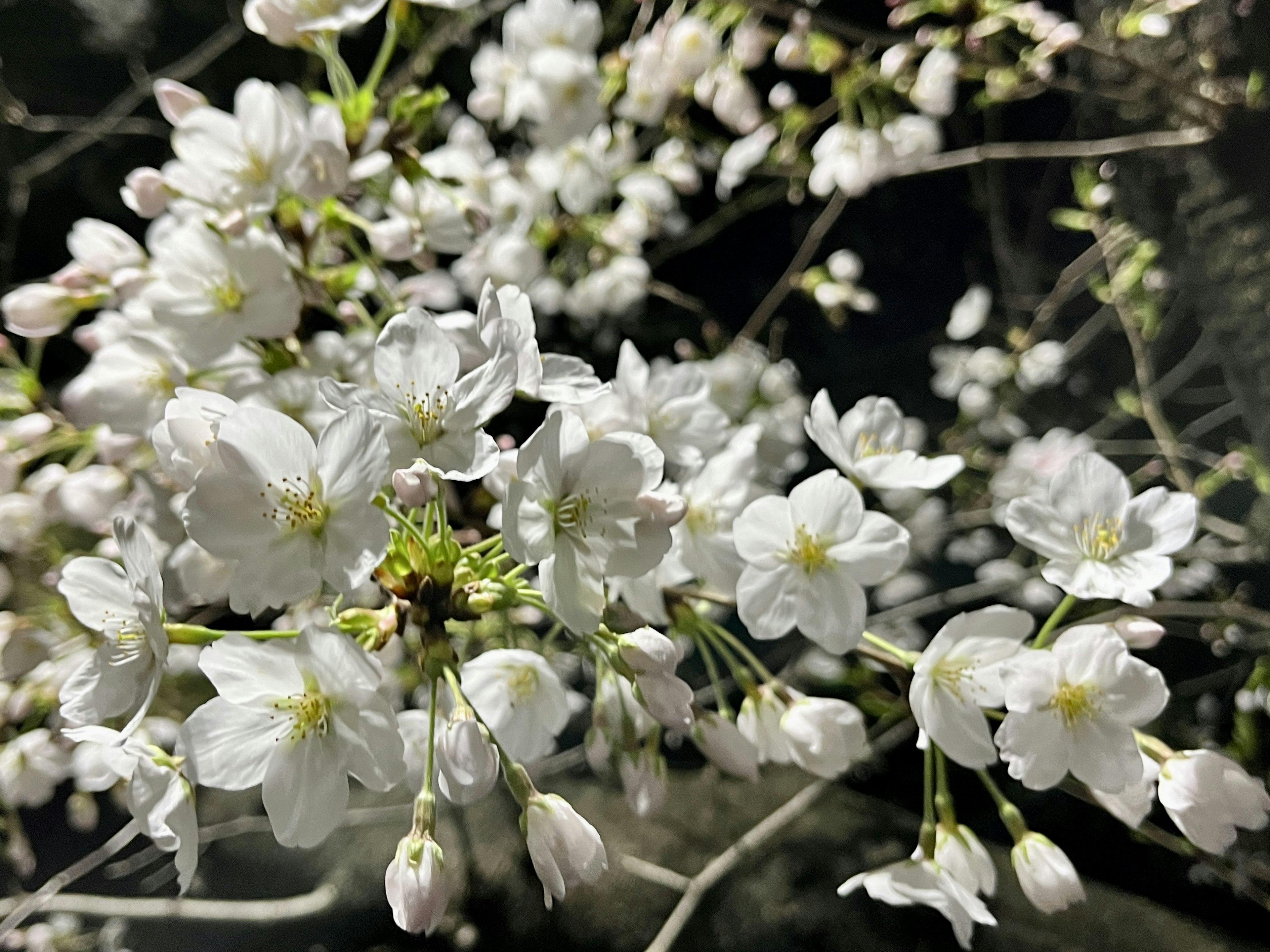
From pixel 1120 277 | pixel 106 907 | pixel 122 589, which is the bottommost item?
pixel 106 907

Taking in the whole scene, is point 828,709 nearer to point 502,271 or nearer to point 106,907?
point 502,271

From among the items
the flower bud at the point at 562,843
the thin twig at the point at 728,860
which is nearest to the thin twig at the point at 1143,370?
the thin twig at the point at 728,860

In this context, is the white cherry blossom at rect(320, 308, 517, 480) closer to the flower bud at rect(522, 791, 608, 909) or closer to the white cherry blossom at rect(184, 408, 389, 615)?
the white cherry blossom at rect(184, 408, 389, 615)

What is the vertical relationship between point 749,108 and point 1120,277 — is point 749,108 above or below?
above

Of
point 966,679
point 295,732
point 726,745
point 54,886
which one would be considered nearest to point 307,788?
point 295,732

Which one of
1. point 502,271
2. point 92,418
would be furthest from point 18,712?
point 502,271

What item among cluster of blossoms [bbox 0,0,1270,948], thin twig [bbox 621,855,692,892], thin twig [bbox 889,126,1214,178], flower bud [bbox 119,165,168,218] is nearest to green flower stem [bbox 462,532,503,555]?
cluster of blossoms [bbox 0,0,1270,948]

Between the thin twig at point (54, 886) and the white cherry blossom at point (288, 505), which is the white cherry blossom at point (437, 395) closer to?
the white cherry blossom at point (288, 505)
